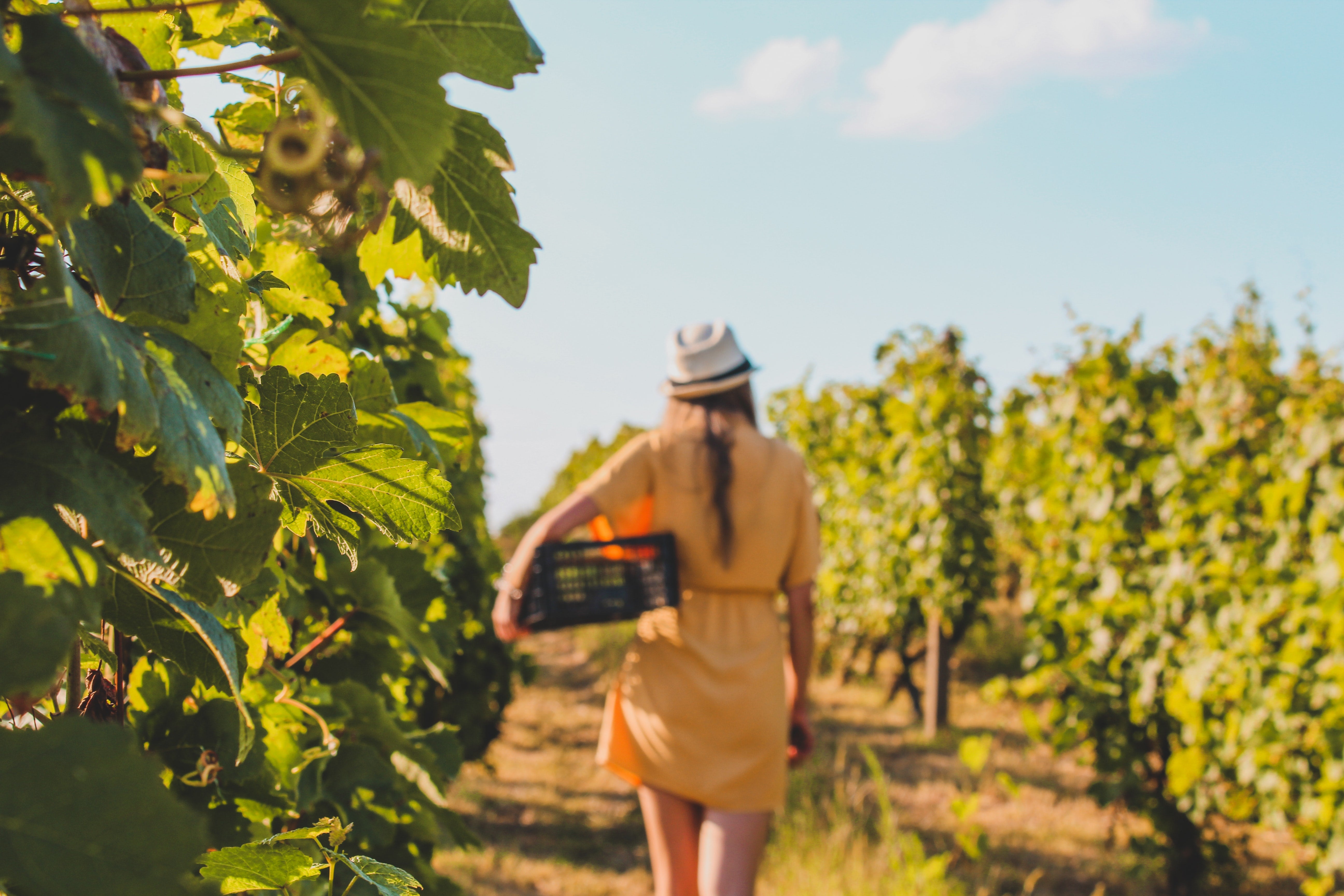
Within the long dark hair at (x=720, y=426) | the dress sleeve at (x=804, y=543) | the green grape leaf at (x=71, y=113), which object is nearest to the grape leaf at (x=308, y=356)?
the green grape leaf at (x=71, y=113)

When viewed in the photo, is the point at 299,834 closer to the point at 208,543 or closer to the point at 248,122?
the point at 208,543

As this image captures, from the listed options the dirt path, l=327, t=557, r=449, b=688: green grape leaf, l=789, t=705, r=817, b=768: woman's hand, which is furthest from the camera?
the dirt path

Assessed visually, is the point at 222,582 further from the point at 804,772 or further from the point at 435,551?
the point at 804,772

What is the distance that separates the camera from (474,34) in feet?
1.95

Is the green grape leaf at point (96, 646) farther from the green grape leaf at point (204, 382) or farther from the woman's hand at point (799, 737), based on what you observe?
the woman's hand at point (799, 737)

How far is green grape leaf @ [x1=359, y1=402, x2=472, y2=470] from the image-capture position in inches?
44.8

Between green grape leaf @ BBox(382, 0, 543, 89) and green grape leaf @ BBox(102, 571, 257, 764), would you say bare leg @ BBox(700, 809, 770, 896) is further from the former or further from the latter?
green grape leaf @ BBox(382, 0, 543, 89)

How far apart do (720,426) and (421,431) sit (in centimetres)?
186

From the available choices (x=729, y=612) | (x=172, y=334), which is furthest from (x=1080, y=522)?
(x=172, y=334)

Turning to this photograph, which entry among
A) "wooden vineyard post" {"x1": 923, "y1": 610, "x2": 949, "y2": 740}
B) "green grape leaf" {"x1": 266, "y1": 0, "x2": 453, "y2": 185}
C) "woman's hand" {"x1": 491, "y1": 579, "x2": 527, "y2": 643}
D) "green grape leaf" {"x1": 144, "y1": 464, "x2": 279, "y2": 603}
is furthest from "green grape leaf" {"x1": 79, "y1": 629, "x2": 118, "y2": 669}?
"wooden vineyard post" {"x1": 923, "y1": 610, "x2": 949, "y2": 740}

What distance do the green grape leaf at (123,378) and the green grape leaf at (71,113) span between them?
68 mm

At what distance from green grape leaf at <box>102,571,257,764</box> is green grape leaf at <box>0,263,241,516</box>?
0.32ft

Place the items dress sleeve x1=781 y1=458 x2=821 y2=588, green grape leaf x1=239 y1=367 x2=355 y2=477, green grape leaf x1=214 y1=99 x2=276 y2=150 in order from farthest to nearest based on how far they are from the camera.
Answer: dress sleeve x1=781 y1=458 x2=821 y2=588 < green grape leaf x1=214 y1=99 x2=276 y2=150 < green grape leaf x1=239 y1=367 x2=355 y2=477

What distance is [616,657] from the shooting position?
989cm
